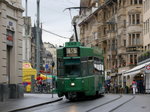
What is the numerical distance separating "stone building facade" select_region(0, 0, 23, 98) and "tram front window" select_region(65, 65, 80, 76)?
12.6 ft

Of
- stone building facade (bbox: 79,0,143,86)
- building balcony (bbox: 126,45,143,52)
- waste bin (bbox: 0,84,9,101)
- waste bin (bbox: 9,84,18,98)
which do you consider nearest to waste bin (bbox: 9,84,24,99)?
waste bin (bbox: 9,84,18,98)

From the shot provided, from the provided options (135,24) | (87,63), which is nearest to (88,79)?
(87,63)

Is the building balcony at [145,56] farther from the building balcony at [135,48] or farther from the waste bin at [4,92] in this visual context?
the waste bin at [4,92]

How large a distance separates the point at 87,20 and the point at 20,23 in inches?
2837

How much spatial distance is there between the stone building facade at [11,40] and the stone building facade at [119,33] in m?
39.8

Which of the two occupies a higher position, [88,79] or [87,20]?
[87,20]

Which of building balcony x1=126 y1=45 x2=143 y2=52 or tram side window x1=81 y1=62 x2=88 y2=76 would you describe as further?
building balcony x1=126 y1=45 x2=143 y2=52

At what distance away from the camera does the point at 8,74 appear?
33.2 metres

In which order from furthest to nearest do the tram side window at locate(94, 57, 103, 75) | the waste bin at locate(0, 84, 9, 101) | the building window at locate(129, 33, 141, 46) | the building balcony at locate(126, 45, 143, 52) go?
the building window at locate(129, 33, 141, 46)
the building balcony at locate(126, 45, 143, 52)
the tram side window at locate(94, 57, 103, 75)
the waste bin at locate(0, 84, 9, 101)

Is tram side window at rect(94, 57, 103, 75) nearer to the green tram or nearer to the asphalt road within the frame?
the green tram

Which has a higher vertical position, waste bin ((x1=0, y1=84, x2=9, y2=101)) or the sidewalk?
waste bin ((x1=0, y1=84, x2=9, y2=101))

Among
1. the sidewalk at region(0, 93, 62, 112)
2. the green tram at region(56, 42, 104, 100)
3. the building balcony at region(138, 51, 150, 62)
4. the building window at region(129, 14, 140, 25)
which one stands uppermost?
the building window at region(129, 14, 140, 25)

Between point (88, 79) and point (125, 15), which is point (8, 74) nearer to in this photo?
point (88, 79)

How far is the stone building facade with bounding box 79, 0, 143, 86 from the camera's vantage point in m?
73.2
